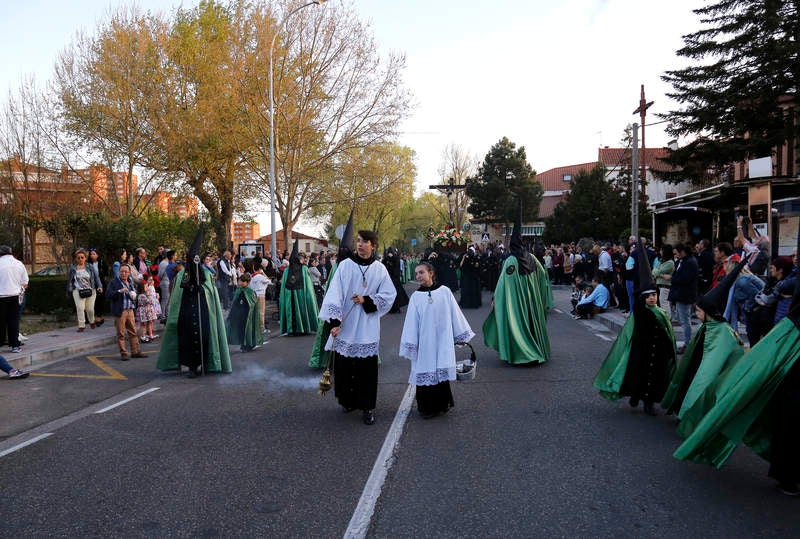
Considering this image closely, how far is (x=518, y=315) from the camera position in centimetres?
909

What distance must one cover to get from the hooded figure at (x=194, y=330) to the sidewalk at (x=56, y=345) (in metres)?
2.91

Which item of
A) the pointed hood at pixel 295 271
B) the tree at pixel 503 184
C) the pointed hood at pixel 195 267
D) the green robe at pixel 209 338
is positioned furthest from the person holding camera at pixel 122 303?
the tree at pixel 503 184

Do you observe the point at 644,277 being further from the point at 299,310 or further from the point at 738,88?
the point at 738,88

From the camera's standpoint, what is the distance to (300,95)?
2670cm

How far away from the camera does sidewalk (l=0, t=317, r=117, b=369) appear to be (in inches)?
410

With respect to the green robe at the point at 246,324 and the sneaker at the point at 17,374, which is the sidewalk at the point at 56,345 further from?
the green robe at the point at 246,324

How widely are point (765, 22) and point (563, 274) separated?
519 inches

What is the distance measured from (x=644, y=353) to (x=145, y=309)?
949cm

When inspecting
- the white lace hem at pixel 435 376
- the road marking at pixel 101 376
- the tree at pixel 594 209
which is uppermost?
the tree at pixel 594 209

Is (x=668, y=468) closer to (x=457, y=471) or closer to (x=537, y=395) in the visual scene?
(x=457, y=471)

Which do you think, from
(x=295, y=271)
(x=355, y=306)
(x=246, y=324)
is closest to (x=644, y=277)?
(x=355, y=306)

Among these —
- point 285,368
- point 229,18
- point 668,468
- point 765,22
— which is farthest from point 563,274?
point 668,468

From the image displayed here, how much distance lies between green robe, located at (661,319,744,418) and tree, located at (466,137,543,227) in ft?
185

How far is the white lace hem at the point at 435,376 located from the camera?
6.17 m
